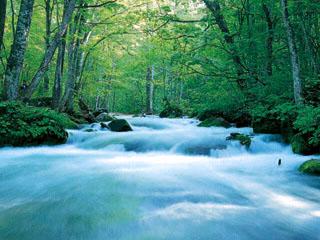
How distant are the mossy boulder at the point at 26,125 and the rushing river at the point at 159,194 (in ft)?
1.03

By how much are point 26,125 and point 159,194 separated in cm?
529

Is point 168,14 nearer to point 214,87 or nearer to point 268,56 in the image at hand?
point 214,87

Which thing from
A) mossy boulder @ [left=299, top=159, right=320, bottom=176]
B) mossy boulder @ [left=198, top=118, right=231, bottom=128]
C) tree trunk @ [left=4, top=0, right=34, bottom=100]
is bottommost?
mossy boulder @ [left=299, top=159, right=320, bottom=176]

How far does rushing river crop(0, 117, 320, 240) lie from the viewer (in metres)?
3.43

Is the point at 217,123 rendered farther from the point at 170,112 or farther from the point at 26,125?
the point at 170,112

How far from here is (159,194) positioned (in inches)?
189

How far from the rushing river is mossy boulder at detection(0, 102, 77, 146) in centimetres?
31

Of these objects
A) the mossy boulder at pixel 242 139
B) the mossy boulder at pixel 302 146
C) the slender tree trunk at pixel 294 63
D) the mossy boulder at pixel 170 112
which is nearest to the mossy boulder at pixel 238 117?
the mossy boulder at pixel 242 139

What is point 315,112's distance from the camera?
570 cm

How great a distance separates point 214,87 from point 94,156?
5.91 m

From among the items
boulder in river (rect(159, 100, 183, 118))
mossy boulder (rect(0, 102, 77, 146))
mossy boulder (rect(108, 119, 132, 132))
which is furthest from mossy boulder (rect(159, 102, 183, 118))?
mossy boulder (rect(0, 102, 77, 146))

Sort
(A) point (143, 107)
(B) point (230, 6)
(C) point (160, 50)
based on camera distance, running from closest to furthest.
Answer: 1. (B) point (230, 6)
2. (C) point (160, 50)
3. (A) point (143, 107)

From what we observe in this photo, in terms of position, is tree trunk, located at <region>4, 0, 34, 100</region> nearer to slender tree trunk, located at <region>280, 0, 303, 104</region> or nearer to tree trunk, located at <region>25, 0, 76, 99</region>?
tree trunk, located at <region>25, 0, 76, 99</region>

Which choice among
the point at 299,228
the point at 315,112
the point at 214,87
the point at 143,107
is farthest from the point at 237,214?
the point at 143,107
